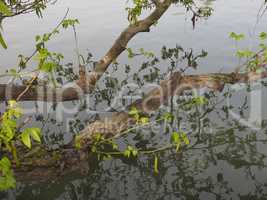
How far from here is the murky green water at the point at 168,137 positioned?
15.2 ft

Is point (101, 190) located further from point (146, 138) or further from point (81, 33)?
point (81, 33)

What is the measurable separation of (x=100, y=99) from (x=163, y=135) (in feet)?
6.28

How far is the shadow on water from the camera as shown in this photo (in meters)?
4.61

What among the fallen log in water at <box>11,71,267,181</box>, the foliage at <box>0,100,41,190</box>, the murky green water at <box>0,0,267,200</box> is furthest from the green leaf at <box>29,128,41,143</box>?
the fallen log in water at <box>11,71,267,181</box>

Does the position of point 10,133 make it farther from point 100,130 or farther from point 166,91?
point 166,91

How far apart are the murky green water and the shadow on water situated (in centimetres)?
1

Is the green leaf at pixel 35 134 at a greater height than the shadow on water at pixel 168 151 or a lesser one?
greater

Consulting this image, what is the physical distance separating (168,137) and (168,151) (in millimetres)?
471

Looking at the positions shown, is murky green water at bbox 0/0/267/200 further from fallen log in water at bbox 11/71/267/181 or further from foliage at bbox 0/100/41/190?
foliage at bbox 0/100/41/190

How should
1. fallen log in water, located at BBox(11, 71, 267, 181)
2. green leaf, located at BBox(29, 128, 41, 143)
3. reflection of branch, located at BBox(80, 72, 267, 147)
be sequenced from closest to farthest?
green leaf, located at BBox(29, 128, 41, 143)
fallen log in water, located at BBox(11, 71, 267, 181)
reflection of branch, located at BBox(80, 72, 267, 147)

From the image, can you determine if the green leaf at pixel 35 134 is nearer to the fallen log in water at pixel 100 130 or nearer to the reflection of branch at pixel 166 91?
the fallen log in water at pixel 100 130

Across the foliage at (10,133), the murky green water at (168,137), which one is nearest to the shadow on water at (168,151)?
the murky green water at (168,137)

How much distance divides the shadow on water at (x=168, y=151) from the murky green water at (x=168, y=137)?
0.01 meters

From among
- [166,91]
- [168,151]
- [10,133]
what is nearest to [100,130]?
[168,151]
